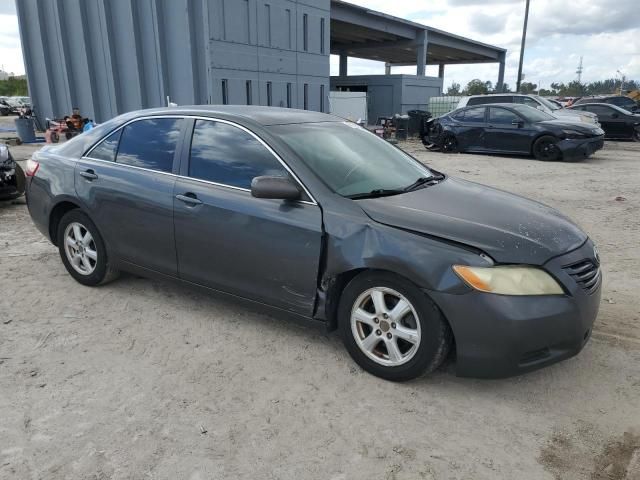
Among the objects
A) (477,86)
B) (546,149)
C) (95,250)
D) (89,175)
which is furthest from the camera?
(477,86)

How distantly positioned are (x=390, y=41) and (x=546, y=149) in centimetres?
2623

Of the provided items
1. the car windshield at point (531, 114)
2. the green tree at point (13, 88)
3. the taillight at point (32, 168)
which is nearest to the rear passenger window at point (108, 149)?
the taillight at point (32, 168)

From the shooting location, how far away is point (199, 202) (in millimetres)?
3512

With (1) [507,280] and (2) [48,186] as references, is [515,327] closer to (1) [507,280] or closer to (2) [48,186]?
(1) [507,280]

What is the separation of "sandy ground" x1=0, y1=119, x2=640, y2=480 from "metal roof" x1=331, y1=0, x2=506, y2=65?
24.8m

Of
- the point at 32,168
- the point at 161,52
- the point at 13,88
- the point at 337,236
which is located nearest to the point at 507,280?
the point at 337,236

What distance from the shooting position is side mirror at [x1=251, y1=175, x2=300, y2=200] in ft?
10.2

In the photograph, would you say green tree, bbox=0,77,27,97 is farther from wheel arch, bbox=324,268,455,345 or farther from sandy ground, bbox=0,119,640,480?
wheel arch, bbox=324,268,455,345

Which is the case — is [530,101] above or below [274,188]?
above

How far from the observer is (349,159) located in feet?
11.7

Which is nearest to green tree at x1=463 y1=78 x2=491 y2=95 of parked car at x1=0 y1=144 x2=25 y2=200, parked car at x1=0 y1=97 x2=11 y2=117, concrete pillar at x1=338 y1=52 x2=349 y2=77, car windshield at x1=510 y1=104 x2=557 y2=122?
Answer: concrete pillar at x1=338 y1=52 x2=349 y2=77

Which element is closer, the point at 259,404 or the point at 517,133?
the point at 259,404

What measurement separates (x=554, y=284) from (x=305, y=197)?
4.87ft

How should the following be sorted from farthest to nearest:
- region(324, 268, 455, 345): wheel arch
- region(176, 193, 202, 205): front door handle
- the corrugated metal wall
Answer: the corrugated metal wall → region(176, 193, 202, 205): front door handle → region(324, 268, 455, 345): wheel arch
